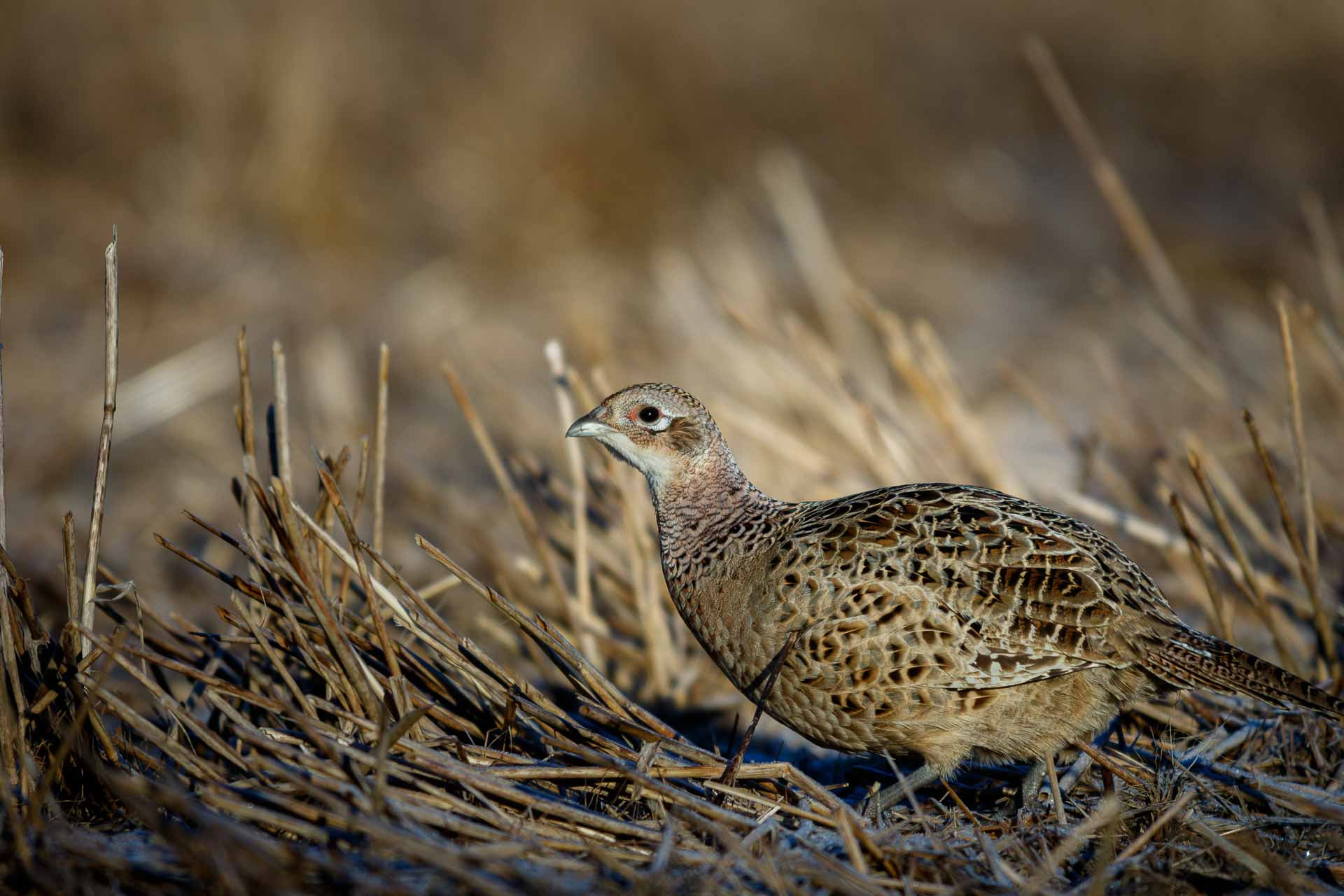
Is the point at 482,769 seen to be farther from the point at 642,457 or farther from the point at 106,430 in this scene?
the point at 106,430

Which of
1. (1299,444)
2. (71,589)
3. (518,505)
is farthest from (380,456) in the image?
(1299,444)

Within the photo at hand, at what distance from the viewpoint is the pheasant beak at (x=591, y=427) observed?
166 inches

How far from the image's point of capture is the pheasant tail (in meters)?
3.42

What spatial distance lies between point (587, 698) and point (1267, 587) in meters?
2.99

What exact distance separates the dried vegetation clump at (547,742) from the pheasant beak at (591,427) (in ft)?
2.18

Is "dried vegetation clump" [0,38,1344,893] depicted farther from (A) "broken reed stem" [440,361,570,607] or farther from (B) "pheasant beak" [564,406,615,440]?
(B) "pheasant beak" [564,406,615,440]

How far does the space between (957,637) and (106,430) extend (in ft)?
8.60

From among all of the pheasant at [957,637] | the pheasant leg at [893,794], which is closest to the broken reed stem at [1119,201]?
the pheasant at [957,637]

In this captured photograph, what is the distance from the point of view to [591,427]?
13.9ft

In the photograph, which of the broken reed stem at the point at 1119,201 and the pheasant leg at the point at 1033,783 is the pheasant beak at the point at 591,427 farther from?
the broken reed stem at the point at 1119,201

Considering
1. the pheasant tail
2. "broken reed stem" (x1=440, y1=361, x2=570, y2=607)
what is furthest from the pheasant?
"broken reed stem" (x1=440, y1=361, x2=570, y2=607)

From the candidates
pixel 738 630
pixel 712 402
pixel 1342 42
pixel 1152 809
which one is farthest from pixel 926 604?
pixel 1342 42

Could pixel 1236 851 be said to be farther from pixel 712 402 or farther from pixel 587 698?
pixel 712 402

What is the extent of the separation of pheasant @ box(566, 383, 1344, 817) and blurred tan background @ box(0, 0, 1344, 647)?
6.54ft
